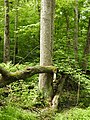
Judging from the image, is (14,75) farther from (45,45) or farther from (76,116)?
(45,45)

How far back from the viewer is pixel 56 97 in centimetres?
720

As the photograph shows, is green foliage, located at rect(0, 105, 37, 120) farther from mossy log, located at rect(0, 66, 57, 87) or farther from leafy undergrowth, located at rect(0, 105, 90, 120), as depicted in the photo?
mossy log, located at rect(0, 66, 57, 87)

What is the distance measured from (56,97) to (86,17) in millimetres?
7906

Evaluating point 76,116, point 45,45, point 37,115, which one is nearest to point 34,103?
point 37,115

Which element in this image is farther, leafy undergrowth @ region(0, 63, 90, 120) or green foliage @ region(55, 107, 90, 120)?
green foliage @ region(55, 107, 90, 120)

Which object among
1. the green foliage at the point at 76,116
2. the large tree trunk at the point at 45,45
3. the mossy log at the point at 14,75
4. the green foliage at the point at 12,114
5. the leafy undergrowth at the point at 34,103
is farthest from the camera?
the large tree trunk at the point at 45,45

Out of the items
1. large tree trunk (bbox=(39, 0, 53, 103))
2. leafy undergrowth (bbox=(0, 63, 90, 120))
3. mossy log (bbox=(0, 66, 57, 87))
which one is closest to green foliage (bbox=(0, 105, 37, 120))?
leafy undergrowth (bbox=(0, 63, 90, 120))

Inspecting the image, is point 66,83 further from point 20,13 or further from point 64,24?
point 20,13

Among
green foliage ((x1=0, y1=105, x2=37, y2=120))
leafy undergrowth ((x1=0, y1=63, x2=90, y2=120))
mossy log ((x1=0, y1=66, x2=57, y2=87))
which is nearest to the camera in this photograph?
green foliage ((x1=0, y1=105, x2=37, y2=120))

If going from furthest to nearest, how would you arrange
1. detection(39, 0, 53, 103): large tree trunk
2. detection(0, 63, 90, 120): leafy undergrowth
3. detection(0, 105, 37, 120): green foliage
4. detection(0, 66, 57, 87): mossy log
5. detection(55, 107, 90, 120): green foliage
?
detection(39, 0, 53, 103): large tree trunk
detection(55, 107, 90, 120): green foliage
detection(0, 63, 90, 120): leafy undergrowth
detection(0, 66, 57, 87): mossy log
detection(0, 105, 37, 120): green foliage

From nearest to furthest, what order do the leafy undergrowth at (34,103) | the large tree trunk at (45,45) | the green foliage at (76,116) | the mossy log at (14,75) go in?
the mossy log at (14,75) < the leafy undergrowth at (34,103) < the green foliage at (76,116) < the large tree trunk at (45,45)

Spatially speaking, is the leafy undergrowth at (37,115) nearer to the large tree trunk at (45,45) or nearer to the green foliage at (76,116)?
the green foliage at (76,116)

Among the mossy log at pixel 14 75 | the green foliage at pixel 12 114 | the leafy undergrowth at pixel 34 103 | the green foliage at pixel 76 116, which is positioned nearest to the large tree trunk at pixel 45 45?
the leafy undergrowth at pixel 34 103

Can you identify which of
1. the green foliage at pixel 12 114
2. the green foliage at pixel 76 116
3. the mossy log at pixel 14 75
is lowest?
the green foliage at pixel 76 116
